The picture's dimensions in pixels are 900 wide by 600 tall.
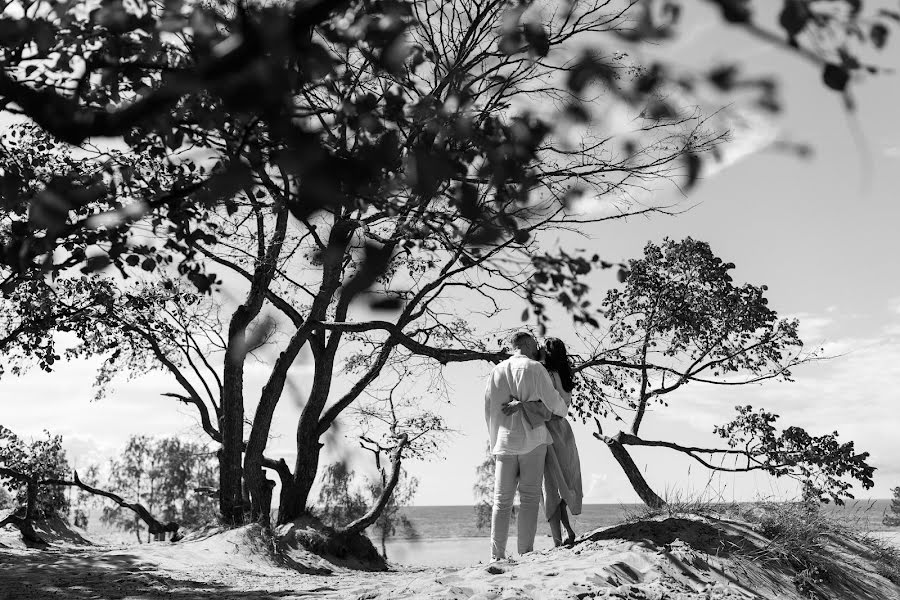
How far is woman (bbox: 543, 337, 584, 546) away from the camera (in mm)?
7492

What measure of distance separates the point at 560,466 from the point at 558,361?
3.45ft

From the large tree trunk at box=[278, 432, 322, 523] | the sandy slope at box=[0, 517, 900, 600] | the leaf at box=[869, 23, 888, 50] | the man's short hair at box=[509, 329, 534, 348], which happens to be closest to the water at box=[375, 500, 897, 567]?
the sandy slope at box=[0, 517, 900, 600]

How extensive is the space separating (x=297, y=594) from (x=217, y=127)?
450cm

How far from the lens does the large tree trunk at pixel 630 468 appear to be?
1035 centimetres

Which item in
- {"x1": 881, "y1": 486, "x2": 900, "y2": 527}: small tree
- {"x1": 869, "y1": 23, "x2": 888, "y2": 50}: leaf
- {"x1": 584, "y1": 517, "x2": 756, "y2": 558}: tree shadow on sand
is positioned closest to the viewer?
{"x1": 869, "y1": 23, "x2": 888, "y2": 50}: leaf

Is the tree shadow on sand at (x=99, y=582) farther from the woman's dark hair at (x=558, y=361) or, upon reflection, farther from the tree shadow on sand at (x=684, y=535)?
the woman's dark hair at (x=558, y=361)

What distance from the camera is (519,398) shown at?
23.4 feet

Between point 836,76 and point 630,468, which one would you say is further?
point 630,468

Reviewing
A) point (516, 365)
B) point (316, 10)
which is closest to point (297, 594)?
point (516, 365)

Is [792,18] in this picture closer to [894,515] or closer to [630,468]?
[630,468]

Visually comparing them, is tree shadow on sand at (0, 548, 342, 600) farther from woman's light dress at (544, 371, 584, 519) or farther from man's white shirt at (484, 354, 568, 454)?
woman's light dress at (544, 371, 584, 519)

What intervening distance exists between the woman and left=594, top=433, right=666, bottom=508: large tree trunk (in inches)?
96.4

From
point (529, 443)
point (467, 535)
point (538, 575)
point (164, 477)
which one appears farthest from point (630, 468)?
point (467, 535)

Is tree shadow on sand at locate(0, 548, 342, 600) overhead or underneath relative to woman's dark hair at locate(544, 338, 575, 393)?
underneath
